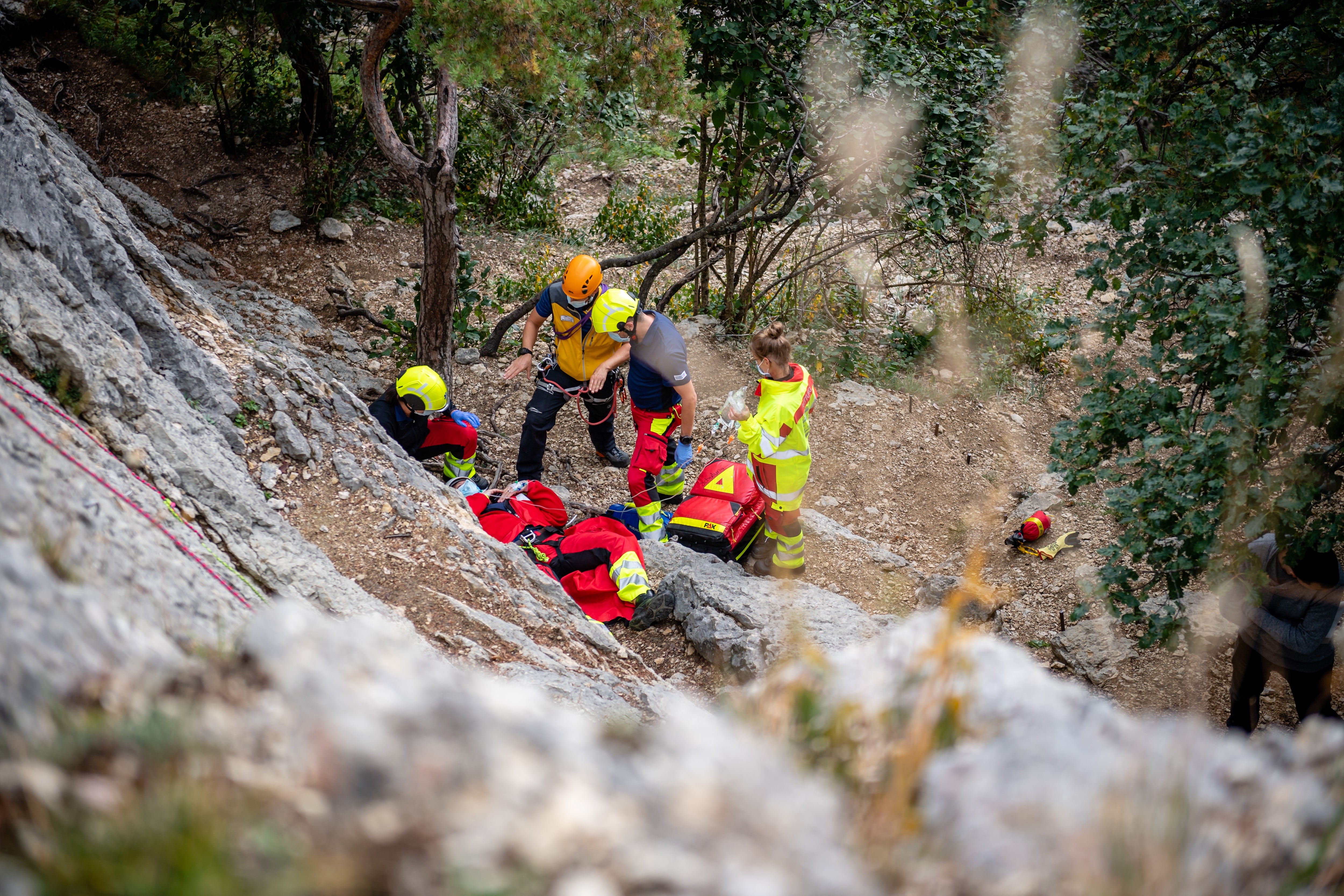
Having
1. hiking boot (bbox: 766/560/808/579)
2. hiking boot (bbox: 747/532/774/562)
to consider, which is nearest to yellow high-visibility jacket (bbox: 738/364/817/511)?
hiking boot (bbox: 766/560/808/579)

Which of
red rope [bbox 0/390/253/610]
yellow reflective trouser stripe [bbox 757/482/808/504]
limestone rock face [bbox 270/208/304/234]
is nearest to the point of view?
red rope [bbox 0/390/253/610]

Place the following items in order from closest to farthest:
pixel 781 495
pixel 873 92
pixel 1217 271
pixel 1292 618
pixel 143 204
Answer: pixel 1217 271 < pixel 1292 618 < pixel 781 495 < pixel 873 92 < pixel 143 204

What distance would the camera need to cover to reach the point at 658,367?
233 inches

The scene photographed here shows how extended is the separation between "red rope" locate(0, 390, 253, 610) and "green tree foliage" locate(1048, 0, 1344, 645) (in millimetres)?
3460

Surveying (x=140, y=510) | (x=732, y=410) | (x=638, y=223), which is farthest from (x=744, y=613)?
(x=638, y=223)

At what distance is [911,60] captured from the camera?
6.46m

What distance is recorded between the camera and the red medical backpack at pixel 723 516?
5.82m

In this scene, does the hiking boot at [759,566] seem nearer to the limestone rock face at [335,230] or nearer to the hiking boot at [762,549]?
the hiking boot at [762,549]

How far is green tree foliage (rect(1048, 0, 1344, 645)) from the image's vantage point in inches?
118

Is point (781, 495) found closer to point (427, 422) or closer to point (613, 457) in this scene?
point (613, 457)

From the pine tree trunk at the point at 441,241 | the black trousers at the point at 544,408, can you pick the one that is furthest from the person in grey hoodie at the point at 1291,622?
the pine tree trunk at the point at 441,241

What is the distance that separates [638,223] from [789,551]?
22.2 ft

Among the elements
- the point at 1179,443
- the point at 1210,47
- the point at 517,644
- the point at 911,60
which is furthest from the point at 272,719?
the point at 911,60

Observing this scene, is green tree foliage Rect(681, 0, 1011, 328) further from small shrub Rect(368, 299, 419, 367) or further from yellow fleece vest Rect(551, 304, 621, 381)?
small shrub Rect(368, 299, 419, 367)
